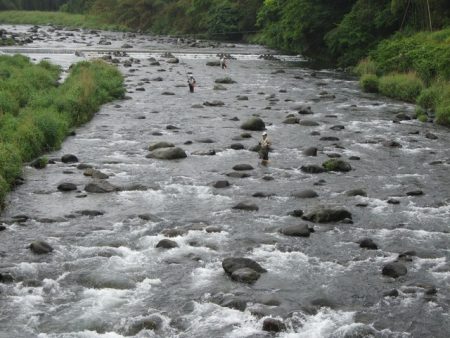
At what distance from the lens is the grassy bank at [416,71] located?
39656mm

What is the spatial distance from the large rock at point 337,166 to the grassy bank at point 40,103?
13.5m

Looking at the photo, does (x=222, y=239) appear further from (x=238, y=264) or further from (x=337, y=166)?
(x=337, y=166)

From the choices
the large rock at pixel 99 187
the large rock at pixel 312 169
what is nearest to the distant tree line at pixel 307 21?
the large rock at pixel 312 169

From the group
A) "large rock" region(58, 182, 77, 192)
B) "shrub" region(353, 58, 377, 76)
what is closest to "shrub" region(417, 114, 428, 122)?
"shrub" region(353, 58, 377, 76)

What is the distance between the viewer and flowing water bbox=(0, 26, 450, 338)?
14.7m

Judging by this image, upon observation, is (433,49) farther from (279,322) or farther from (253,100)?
(279,322)

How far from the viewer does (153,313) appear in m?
14.8

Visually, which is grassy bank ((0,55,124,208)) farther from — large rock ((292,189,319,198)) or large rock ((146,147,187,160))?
large rock ((292,189,319,198))

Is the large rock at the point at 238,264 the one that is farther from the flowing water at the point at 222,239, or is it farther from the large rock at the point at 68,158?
the large rock at the point at 68,158

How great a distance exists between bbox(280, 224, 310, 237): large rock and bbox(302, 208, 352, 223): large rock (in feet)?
3.46

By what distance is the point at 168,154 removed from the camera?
94.5 ft

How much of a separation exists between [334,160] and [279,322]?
14.3 metres

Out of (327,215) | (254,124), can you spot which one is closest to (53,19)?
(254,124)

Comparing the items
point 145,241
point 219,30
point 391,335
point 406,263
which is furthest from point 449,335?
point 219,30
